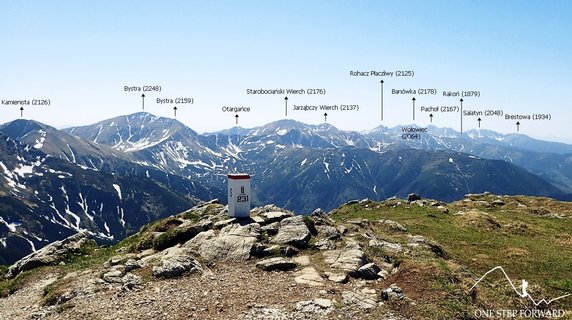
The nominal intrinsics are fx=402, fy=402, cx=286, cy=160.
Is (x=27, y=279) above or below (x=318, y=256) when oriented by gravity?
below

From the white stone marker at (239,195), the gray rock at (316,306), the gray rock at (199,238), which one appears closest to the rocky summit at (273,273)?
the gray rock at (316,306)

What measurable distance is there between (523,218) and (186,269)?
47562 mm

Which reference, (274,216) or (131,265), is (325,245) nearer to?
(274,216)

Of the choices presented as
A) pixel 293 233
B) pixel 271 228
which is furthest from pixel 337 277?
pixel 271 228

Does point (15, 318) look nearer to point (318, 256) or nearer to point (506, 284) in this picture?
point (318, 256)

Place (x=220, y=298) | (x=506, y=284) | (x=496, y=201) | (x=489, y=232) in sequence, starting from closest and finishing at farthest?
(x=220, y=298), (x=506, y=284), (x=489, y=232), (x=496, y=201)

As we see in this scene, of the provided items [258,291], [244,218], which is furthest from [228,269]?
[244,218]

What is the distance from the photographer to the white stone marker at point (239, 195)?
123 feet

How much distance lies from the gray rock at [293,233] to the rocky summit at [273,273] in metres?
0.09

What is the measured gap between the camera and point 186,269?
27438 millimetres

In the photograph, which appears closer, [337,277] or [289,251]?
[337,277]

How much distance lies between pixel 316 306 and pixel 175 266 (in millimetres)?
10999

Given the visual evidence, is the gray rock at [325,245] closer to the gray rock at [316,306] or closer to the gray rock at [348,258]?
the gray rock at [348,258]

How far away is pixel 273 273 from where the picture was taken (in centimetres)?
2688
